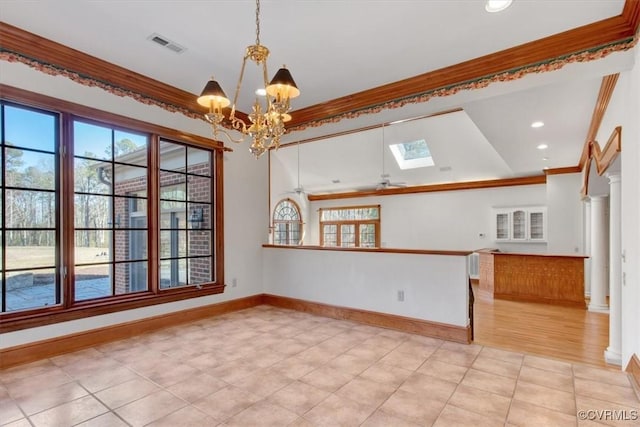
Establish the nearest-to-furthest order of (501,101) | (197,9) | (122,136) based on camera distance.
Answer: (197,9)
(501,101)
(122,136)

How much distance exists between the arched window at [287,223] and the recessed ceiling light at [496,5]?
8585mm

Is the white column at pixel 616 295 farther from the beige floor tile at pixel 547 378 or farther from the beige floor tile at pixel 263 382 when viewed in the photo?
the beige floor tile at pixel 263 382

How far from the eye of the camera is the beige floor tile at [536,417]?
2.12 m

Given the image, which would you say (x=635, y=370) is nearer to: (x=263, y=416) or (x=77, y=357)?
(x=263, y=416)

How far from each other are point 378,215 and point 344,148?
3.00 m

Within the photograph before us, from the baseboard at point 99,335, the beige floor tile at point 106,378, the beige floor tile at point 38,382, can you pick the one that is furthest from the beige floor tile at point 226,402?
the baseboard at point 99,335

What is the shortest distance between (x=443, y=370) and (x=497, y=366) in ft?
1.79

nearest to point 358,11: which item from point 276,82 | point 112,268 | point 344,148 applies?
point 276,82

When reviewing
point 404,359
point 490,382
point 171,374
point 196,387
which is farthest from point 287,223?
point 490,382

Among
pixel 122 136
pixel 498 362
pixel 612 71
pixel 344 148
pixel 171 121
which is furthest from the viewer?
pixel 344 148

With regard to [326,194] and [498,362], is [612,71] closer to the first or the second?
[498,362]

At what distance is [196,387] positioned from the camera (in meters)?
2.56

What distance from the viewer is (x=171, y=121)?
4.20 meters

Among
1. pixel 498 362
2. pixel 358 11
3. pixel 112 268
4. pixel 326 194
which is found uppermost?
pixel 358 11
